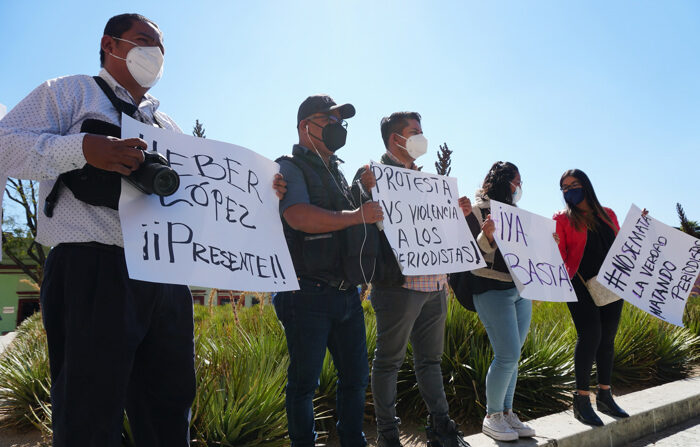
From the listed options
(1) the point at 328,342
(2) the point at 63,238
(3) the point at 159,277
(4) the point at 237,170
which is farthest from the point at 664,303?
(2) the point at 63,238

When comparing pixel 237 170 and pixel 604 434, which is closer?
pixel 237 170

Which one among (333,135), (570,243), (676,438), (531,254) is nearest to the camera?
(333,135)

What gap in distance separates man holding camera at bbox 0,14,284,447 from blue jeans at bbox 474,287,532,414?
2045 millimetres

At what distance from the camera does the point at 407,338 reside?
2.84 metres

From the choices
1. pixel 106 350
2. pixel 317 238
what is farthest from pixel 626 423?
pixel 106 350

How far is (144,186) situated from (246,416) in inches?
70.2

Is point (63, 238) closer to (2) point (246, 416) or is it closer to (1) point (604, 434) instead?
(2) point (246, 416)

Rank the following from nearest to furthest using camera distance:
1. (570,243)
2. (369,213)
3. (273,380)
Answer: (369,213) → (273,380) → (570,243)

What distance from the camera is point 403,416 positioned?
4004 mm

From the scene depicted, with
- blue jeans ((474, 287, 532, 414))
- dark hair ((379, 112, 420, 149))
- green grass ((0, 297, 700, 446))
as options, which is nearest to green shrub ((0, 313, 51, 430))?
green grass ((0, 297, 700, 446))

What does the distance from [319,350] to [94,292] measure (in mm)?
1081

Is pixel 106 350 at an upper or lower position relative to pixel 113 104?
lower

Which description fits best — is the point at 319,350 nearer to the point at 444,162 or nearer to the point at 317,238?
the point at 317,238

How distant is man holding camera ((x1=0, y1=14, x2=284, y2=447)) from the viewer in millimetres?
1562
